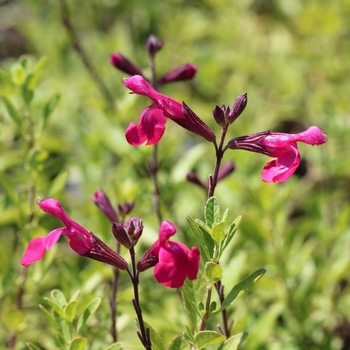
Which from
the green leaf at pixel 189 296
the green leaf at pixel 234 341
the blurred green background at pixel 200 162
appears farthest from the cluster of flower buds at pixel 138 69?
the green leaf at pixel 234 341

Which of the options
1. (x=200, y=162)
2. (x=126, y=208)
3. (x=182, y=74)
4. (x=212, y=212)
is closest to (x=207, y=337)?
(x=212, y=212)

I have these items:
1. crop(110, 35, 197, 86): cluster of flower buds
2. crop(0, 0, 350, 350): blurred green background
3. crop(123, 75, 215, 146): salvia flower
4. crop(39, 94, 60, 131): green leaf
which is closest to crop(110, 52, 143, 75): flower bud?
crop(110, 35, 197, 86): cluster of flower buds

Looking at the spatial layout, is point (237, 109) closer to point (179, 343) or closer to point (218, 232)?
point (218, 232)

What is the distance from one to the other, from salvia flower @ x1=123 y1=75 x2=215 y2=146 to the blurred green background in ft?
1.73

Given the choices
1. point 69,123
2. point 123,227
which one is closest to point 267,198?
point 123,227

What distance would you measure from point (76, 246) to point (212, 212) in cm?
25

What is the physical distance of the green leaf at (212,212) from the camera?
97 cm

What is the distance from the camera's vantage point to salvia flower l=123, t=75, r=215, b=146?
1.06 m

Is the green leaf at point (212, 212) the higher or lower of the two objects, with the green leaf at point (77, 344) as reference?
higher

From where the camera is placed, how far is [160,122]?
42.4 inches

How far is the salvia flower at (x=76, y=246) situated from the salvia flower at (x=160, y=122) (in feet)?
0.61

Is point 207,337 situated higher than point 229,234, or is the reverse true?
point 229,234

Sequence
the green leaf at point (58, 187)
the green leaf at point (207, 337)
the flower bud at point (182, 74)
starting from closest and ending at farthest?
the green leaf at point (207, 337) → the flower bud at point (182, 74) → the green leaf at point (58, 187)

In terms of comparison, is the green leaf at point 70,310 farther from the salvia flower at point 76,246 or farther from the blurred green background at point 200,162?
the blurred green background at point 200,162
